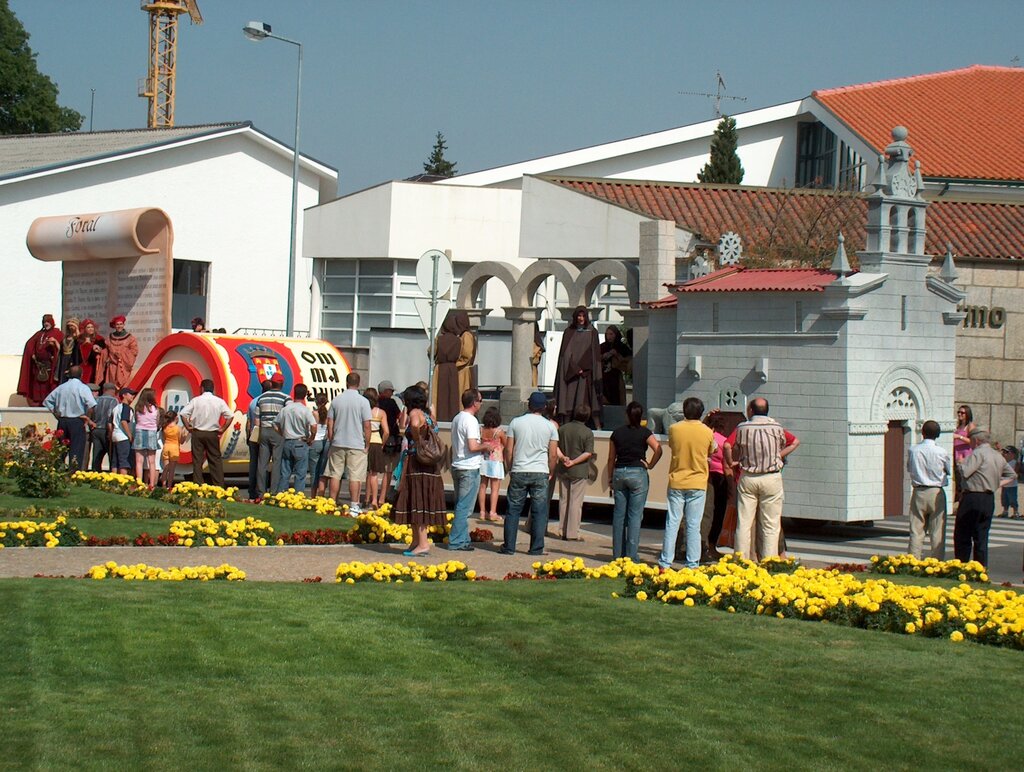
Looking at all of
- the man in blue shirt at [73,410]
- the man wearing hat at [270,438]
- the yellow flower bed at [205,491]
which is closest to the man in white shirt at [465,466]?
the man wearing hat at [270,438]

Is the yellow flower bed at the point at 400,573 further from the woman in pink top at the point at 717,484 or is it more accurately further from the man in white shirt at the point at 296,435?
the man in white shirt at the point at 296,435

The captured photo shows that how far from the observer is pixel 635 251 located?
35844 mm

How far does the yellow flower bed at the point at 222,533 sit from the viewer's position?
14797 mm

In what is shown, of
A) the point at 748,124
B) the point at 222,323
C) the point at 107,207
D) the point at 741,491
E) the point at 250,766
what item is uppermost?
the point at 748,124

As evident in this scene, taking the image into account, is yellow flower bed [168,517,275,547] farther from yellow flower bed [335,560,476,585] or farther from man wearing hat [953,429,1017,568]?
man wearing hat [953,429,1017,568]

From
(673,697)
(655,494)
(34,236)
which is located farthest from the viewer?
(34,236)

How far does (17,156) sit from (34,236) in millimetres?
22888

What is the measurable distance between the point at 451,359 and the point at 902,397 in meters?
7.05

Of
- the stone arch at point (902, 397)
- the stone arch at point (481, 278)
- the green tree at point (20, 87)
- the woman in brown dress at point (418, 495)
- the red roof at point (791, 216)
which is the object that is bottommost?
the woman in brown dress at point (418, 495)

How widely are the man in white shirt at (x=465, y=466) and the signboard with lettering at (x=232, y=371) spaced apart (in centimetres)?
839

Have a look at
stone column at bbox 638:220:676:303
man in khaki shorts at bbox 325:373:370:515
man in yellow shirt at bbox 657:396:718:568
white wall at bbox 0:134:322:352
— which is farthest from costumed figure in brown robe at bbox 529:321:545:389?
white wall at bbox 0:134:322:352

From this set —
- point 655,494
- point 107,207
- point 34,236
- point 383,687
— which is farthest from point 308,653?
point 107,207

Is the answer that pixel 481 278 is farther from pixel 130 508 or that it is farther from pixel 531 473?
pixel 531 473

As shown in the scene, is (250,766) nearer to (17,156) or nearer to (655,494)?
(655,494)
